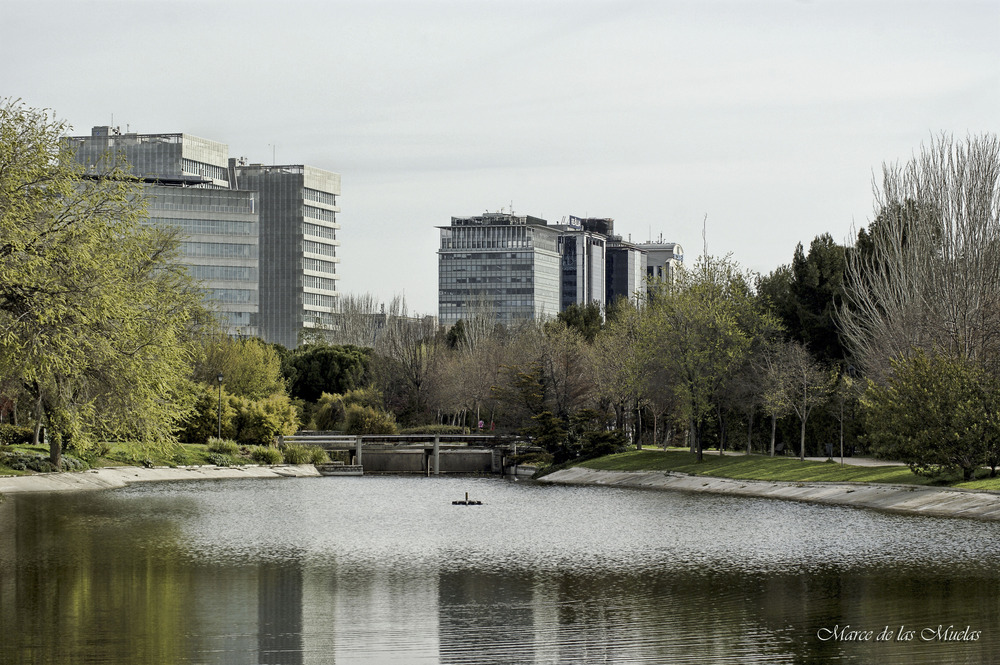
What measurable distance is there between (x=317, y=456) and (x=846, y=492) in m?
45.5

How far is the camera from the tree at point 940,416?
4688 centimetres

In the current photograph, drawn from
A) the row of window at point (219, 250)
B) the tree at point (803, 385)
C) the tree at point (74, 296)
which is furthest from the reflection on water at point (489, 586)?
the row of window at point (219, 250)

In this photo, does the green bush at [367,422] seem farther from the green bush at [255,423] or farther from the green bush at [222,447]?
the green bush at [222,447]

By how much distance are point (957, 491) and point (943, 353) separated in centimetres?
1146

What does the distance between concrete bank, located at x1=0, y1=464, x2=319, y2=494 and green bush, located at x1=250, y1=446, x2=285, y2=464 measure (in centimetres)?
101

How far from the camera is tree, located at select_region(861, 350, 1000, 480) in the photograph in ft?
154

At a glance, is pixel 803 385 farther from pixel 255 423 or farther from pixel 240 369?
pixel 240 369

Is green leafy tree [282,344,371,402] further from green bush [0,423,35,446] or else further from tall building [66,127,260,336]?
tall building [66,127,260,336]

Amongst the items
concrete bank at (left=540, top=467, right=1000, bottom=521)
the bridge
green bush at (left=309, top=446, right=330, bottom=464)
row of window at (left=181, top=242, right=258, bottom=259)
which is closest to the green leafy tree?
the bridge

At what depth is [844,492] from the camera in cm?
5091

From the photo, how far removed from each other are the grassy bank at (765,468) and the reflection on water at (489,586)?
6.17 metres

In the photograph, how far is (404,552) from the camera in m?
32.2

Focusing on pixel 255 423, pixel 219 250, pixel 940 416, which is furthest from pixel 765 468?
pixel 219 250

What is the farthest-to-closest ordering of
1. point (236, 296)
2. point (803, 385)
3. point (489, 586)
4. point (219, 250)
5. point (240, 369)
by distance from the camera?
point (236, 296) → point (219, 250) → point (240, 369) → point (803, 385) → point (489, 586)
